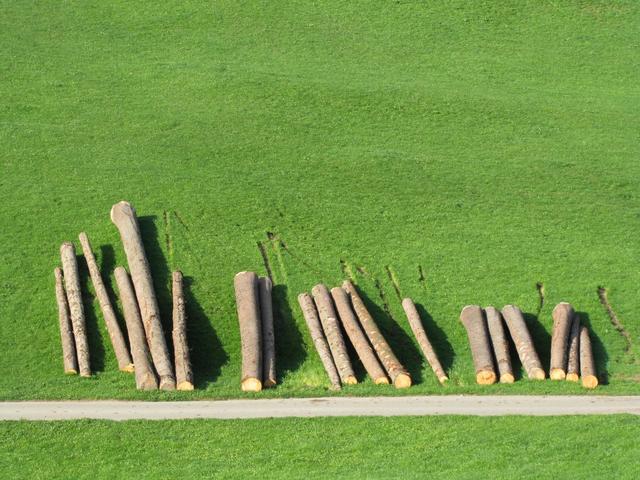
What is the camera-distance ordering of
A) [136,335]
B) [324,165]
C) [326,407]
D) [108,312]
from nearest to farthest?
1. [326,407]
2. [136,335]
3. [108,312]
4. [324,165]

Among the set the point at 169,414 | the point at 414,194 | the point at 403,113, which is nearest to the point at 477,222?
the point at 414,194

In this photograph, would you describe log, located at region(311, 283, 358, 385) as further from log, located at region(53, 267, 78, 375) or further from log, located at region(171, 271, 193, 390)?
log, located at region(53, 267, 78, 375)

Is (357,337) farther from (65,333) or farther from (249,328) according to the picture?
(65,333)

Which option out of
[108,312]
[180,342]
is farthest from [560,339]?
[108,312]

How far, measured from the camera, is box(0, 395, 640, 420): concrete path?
29672 mm

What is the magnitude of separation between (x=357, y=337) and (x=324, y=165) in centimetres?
1194

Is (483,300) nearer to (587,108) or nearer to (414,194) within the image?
(414,194)

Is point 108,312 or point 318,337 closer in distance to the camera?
point 318,337

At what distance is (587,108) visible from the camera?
48156 millimetres

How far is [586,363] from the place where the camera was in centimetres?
3272

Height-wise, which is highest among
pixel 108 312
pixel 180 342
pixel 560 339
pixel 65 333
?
pixel 108 312

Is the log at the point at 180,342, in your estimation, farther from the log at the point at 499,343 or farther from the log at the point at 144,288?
the log at the point at 499,343

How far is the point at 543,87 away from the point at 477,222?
13043mm

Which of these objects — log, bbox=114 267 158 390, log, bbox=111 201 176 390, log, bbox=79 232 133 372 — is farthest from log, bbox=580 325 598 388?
log, bbox=79 232 133 372
